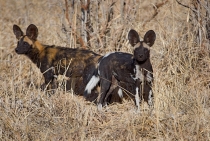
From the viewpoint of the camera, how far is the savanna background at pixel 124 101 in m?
4.78

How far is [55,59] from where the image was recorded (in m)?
7.15

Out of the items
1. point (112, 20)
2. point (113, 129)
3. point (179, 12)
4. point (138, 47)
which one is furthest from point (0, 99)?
point (179, 12)

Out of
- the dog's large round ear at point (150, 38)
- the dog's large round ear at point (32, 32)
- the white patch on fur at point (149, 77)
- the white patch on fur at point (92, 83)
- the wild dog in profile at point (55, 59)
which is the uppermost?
the dog's large round ear at point (32, 32)

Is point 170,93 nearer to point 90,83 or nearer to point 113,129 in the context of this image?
point 113,129

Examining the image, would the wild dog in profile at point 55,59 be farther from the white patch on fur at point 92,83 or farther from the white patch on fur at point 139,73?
the white patch on fur at point 139,73

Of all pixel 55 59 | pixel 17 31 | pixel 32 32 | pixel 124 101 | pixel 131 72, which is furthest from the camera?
pixel 32 32

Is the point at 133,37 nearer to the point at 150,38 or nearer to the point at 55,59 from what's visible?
the point at 150,38

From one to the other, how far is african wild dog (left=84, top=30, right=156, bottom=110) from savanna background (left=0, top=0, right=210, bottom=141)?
17cm

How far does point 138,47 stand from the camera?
582cm

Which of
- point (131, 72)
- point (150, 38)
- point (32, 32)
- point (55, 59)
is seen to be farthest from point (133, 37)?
point (32, 32)

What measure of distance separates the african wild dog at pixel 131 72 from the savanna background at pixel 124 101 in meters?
0.17

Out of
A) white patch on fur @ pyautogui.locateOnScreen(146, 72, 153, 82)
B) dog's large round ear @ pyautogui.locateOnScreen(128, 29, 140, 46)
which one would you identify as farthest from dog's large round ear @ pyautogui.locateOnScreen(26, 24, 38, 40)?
white patch on fur @ pyautogui.locateOnScreen(146, 72, 153, 82)

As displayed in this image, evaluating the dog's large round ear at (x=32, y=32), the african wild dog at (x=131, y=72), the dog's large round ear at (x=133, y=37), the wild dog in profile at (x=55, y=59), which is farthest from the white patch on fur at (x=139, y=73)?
the dog's large round ear at (x=32, y=32)

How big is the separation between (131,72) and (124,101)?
0.54 m
